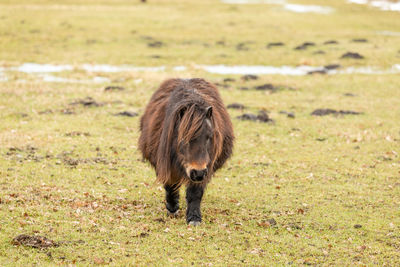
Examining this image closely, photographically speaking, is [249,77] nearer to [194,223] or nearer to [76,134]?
[76,134]

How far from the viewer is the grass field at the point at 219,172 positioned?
8.78m

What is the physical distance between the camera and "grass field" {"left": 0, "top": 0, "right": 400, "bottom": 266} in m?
8.78

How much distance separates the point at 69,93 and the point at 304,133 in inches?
422

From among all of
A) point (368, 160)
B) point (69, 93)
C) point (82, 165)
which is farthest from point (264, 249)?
point (69, 93)

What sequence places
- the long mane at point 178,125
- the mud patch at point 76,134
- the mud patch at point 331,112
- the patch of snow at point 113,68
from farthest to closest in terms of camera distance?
the patch of snow at point 113,68 → the mud patch at point 331,112 → the mud patch at point 76,134 → the long mane at point 178,125

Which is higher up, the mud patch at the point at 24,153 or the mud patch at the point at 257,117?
the mud patch at the point at 24,153

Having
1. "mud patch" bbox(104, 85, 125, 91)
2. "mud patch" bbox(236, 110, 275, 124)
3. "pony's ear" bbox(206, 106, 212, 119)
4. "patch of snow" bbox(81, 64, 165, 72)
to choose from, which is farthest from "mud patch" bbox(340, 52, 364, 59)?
"pony's ear" bbox(206, 106, 212, 119)

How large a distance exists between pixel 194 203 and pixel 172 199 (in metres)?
0.75

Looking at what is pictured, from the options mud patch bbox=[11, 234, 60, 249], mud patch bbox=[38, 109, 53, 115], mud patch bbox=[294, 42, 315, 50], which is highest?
mud patch bbox=[11, 234, 60, 249]

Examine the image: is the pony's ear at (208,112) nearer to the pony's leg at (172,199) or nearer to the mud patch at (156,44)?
the pony's leg at (172,199)

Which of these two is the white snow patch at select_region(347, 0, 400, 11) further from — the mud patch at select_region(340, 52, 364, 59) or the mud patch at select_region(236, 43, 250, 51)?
the mud patch at select_region(340, 52, 364, 59)

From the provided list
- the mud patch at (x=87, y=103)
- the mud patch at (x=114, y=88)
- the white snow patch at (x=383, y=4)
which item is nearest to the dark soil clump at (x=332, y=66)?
the mud patch at (x=114, y=88)

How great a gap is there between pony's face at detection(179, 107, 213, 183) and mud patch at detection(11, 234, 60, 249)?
2.54 m

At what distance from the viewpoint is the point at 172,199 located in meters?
10.4
